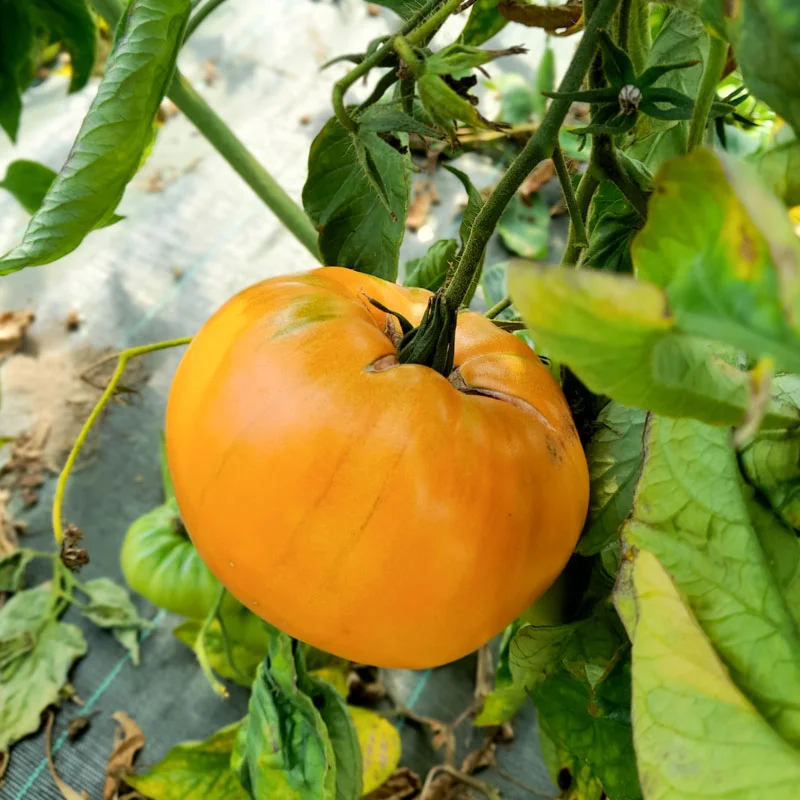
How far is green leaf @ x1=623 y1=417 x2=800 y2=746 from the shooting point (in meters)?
0.28

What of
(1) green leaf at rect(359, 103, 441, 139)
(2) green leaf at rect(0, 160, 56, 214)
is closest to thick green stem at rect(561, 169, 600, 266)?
(1) green leaf at rect(359, 103, 441, 139)

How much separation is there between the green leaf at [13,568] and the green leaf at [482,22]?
2.79ft

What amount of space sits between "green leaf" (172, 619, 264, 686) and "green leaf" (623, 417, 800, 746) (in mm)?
532

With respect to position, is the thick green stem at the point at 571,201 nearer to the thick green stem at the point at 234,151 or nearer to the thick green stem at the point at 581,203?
the thick green stem at the point at 581,203

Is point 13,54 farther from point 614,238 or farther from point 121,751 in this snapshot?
point 121,751

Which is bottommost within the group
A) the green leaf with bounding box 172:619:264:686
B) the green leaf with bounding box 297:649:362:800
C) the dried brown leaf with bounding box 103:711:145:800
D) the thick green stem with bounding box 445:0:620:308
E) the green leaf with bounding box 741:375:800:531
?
the dried brown leaf with bounding box 103:711:145:800

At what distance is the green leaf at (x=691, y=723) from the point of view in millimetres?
252

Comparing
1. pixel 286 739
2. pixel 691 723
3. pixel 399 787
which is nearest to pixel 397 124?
pixel 691 723

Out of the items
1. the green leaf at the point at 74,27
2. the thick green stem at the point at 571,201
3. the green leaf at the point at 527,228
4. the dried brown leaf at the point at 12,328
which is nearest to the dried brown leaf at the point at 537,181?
the green leaf at the point at 527,228

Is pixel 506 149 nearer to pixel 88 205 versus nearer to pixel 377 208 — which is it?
pixel 377 208

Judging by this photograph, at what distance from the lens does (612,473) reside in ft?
1.28

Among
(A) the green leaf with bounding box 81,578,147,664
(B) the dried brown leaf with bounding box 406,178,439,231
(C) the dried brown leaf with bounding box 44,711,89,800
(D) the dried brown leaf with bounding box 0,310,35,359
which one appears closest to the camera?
(C) the dried brown leaf with bounding box 44,711,89,800

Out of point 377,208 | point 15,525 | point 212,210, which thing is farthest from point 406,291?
point 212,210

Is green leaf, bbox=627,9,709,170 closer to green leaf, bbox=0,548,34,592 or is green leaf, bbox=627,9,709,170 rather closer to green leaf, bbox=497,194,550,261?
green leaf, bbox=497,194,550,261
